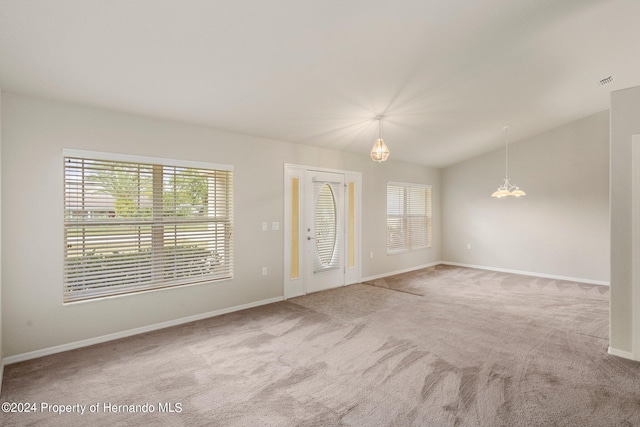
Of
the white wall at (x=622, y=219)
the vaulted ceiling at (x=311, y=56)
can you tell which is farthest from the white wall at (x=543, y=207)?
the white wall at (x=622, y=219)

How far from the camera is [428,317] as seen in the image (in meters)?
4.16

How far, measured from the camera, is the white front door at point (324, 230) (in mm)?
5371

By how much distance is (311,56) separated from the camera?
289 cm

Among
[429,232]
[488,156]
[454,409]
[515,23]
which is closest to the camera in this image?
[454,409]

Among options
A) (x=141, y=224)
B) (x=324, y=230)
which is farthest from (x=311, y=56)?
(x=324, y=230)

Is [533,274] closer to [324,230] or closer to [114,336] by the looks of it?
[324,230]

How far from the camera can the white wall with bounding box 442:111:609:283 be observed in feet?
19.6

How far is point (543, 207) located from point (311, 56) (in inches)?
243

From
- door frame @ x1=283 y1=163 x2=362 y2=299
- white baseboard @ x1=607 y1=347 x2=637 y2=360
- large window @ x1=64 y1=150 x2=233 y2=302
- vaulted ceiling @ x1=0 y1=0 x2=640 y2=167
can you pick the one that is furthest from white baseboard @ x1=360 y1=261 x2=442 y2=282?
white baseboard @ x1=607 y1=347 x2=637 y2=360

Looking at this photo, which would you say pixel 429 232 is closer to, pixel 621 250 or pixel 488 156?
pixel 488 156

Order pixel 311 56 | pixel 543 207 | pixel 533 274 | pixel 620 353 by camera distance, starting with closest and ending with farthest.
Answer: pixel 311 56 < pixel 620 353 < pixel 543 207 < pixel 533 274

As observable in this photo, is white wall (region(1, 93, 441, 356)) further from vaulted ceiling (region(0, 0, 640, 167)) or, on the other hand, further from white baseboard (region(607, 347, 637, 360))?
white baseboard (region(607, 347, 637, 360))

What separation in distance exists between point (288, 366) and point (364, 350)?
31.8 inches

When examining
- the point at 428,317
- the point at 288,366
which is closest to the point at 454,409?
the point at 288,366
